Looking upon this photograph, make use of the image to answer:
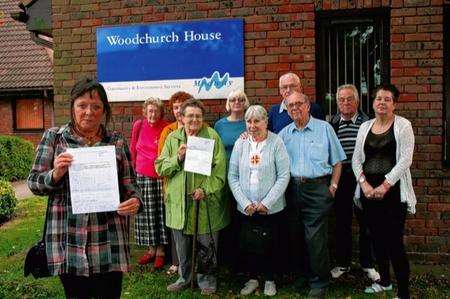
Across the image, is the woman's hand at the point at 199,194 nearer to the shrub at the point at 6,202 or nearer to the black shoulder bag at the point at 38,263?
the black shoulder bag at the point at 38,263

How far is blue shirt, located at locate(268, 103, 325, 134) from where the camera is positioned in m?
5.14

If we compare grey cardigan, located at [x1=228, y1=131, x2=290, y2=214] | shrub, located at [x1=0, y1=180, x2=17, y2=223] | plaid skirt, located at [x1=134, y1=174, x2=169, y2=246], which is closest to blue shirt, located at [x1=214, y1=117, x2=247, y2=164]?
grey cardigan, located at [x1=228, y1=131, x2=290, y2=214]

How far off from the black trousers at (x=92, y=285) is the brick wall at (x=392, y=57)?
10.9 feet

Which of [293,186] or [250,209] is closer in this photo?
[250,209]

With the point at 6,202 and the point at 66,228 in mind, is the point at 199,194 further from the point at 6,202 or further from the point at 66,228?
the point at 6,202

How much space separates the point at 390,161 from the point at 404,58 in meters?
1.61

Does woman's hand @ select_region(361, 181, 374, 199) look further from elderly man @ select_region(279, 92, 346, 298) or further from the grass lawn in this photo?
the grass lawn

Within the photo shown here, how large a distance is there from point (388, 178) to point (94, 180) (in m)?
2.69

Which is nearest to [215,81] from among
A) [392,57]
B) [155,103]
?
[155,103]

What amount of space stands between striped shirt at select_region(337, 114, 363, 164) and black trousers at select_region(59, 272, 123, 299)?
285 centimetres

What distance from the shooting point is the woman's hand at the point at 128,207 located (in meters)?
2.86

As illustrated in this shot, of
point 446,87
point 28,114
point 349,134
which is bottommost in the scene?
point 349,134

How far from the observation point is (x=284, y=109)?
5199 millimetres

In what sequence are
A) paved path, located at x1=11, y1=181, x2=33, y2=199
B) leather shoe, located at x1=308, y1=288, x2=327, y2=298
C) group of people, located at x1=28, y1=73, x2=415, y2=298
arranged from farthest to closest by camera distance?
paved path, located at x1=11, y1=181, x2=33, y2=199 → leather shoe, located at x1=308, y1=288, x2=327, y2=298 → group of people, located at x1=28, y1=73, x2=415, y2=298
